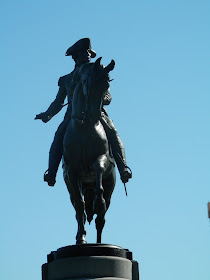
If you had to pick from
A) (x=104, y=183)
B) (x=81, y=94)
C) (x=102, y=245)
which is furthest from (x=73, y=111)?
(x=102, y=245)

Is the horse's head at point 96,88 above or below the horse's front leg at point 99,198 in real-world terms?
above

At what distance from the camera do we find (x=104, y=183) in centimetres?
1384

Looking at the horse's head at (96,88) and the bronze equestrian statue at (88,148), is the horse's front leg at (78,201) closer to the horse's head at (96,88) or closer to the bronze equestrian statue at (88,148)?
the bronze equestrian statue at (88,148)

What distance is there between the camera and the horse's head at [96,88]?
12.9m

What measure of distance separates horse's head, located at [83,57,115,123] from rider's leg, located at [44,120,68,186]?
3.75 feet

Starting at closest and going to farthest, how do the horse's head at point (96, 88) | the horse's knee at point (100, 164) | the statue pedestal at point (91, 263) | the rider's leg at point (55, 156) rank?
the statue pedestal at point (91, 263), the horse's head at point (96, 88), the horse's knee at point (100, 164), the rider's leg at point (55, 156)

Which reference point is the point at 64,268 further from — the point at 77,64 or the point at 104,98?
the point at 77,64

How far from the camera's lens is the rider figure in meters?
13.8

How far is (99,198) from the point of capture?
12.8 meters

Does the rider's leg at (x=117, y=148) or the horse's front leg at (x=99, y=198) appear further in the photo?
the rider's leg at (x=117, y=148)

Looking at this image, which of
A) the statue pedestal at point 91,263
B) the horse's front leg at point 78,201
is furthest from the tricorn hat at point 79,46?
the statue pedestal at point 91,263

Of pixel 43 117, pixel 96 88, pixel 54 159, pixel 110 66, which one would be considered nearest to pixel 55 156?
pixel 54 159

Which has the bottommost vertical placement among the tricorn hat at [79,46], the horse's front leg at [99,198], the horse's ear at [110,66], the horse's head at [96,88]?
the horse's front leg at [99,198]

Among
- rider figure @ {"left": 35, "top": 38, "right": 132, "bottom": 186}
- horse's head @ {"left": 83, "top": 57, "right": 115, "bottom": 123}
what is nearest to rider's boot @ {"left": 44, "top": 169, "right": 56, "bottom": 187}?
rider figure @ {"left": 35, "top": 38, "right": 132, "bottom": 186}
